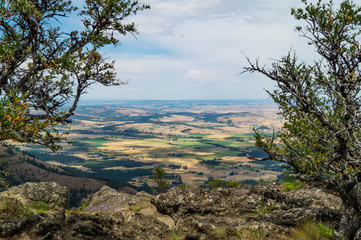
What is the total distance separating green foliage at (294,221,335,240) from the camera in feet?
37.6

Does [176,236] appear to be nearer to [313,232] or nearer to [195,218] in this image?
[195,218]

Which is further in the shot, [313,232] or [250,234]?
[250,234]

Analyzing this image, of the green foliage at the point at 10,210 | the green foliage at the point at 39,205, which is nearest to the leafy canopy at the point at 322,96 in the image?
the green foliage at the point at 10,210

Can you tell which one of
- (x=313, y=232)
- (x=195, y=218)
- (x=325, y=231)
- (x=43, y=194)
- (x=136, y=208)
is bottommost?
(x=136, y=208)

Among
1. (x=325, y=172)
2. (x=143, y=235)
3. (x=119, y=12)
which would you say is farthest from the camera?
(x=119, y=12)

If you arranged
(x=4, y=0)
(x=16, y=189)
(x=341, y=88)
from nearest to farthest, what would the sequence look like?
1. (x=341, y=88)
2. (x=4, y=0)
3. (x=16, y=189)

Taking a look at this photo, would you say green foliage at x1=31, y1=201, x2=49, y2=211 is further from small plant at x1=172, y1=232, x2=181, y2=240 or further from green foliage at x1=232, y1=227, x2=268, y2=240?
green foliage at x1=232, y1=227, x2=268, y2=240

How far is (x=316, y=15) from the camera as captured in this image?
12758mm

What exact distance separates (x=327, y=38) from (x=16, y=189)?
3673 cm

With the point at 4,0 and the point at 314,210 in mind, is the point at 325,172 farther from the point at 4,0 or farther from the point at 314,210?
the point at 4,0

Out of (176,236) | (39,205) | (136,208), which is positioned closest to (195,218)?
(176,236)

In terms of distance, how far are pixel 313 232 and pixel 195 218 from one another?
27.4ft

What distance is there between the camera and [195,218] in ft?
56.2

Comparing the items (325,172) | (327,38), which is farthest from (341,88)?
(325,172)
